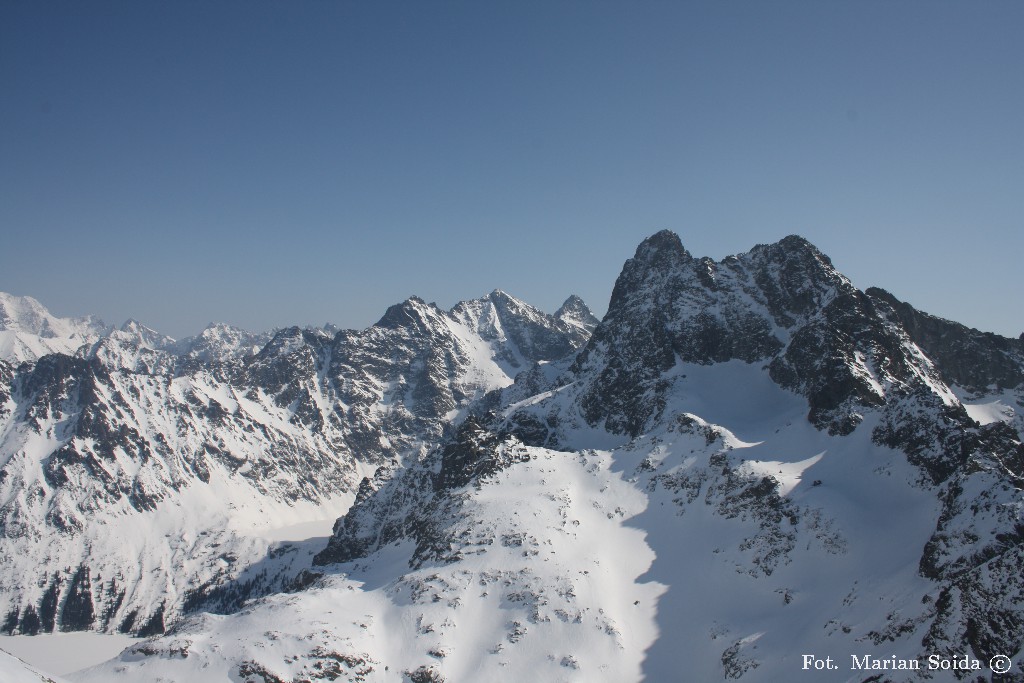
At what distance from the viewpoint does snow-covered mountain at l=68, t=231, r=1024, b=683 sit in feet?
172

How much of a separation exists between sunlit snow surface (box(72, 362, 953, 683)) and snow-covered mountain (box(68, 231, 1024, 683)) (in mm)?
286

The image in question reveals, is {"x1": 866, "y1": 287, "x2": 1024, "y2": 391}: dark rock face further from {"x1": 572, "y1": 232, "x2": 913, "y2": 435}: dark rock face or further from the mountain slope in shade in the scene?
the mountain slope in shade

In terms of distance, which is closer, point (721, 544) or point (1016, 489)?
point (1016, 489)

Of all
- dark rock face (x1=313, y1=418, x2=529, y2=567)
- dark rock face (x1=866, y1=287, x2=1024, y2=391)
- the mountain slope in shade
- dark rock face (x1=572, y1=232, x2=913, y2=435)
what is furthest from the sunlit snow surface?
dark rock face (x1=866, y1=287, x2=1024, y2=391)

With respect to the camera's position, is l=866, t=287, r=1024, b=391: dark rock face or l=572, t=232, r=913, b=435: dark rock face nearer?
l=572, t=232, r=913, b=435: dark rock face

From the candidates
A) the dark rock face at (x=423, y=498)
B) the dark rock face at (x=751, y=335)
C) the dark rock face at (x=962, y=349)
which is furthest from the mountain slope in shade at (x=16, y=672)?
the dark rock face at (x=962, y=349)

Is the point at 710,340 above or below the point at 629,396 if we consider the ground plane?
above

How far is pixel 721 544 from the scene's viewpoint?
259 ft

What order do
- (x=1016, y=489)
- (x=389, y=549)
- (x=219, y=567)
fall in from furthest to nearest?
1. (x=219, y=567)
2. (x=389, y=549)
3. (x=1016, y=489)

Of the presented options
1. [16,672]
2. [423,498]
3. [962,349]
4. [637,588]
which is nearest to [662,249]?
[962,349]

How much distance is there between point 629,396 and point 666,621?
61.8 m

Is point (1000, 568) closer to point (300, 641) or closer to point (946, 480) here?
point (946, 480)

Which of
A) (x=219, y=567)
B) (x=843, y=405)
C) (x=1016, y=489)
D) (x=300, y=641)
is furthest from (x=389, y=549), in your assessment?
(x=219, y=567)

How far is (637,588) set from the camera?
78.0m
